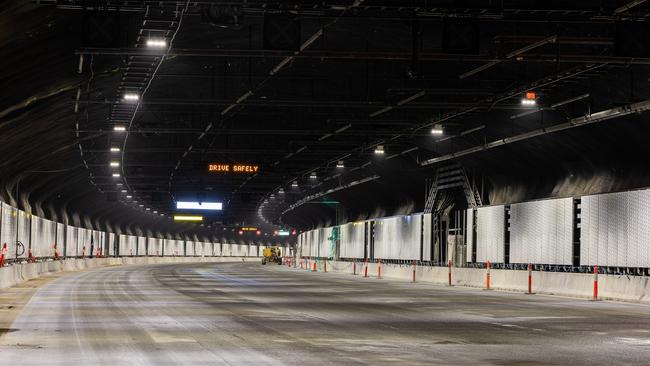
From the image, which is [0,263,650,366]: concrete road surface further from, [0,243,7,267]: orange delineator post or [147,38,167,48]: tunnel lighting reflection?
[0,243,7,267]: orange delineator post

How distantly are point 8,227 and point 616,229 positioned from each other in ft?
82.7

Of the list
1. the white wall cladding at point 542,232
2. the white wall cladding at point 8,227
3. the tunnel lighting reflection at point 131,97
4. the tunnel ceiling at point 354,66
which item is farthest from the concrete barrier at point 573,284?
the white wall cladding at point 8,227

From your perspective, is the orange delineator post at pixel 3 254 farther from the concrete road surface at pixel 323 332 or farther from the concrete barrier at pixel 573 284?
the concrete barrier at pixel 573 284

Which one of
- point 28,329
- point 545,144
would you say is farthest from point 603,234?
point 28,329

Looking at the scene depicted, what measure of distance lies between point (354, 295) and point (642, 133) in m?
11.6

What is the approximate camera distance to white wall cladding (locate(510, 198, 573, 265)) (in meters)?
43.0

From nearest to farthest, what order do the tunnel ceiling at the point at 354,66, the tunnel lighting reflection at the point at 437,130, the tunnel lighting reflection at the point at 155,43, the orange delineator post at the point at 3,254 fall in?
the tunnel ceiling at the point at 354,66, the tunnel lighting reflection at the point at 155,43, the orange delineator post at the point at 3,254, the tunnel lighting reflection at the point at 437,130

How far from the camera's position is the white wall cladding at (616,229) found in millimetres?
36812

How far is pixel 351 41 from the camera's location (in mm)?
32438

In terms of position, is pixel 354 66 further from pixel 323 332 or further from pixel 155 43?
pixel 323 332

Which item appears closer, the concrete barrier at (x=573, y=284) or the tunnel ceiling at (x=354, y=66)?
the tunnel ceiling at (x=354, y=66)

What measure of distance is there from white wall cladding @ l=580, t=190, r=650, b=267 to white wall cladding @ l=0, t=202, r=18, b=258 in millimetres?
22812

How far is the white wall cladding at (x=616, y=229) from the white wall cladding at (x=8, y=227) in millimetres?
22812

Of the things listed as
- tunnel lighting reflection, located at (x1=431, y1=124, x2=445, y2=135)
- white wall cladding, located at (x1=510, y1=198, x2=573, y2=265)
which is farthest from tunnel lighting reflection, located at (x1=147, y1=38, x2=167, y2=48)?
tunnel lighting reflection, located at (x1=431, y1=124, x2=445, y2=135)
